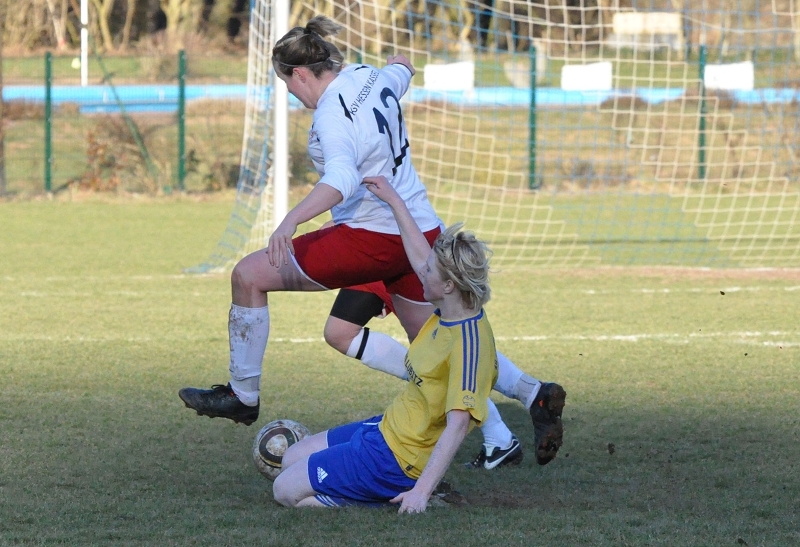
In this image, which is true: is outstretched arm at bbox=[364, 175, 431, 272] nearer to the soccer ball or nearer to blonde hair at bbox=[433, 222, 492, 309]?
blonde hair at bbox=[433, 222, 492, 309]

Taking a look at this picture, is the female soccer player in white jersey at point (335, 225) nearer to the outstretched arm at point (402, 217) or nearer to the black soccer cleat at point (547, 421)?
the black soccer cleat at point (547, 421)

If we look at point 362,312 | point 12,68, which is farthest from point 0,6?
point 362,312

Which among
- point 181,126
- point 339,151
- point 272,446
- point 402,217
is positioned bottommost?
point 272,446

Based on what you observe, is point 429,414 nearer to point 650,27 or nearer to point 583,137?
point 583,137

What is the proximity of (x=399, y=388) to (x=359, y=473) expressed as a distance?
219 cm

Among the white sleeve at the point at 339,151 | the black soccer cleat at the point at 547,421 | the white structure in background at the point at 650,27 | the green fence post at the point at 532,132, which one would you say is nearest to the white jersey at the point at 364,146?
the white sleeve at the point at 339,151

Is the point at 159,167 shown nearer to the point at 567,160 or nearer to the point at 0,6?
the point at 567,160

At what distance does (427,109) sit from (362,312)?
12.6 meters

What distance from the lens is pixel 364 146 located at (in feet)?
15.0

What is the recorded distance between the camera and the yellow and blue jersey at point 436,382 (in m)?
3.93

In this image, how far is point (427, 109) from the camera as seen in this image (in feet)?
57.3

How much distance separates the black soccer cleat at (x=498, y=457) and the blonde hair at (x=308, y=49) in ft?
5.57

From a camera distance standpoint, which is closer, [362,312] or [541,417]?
[541,417]

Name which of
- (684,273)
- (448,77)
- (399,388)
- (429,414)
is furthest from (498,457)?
(448,77)
